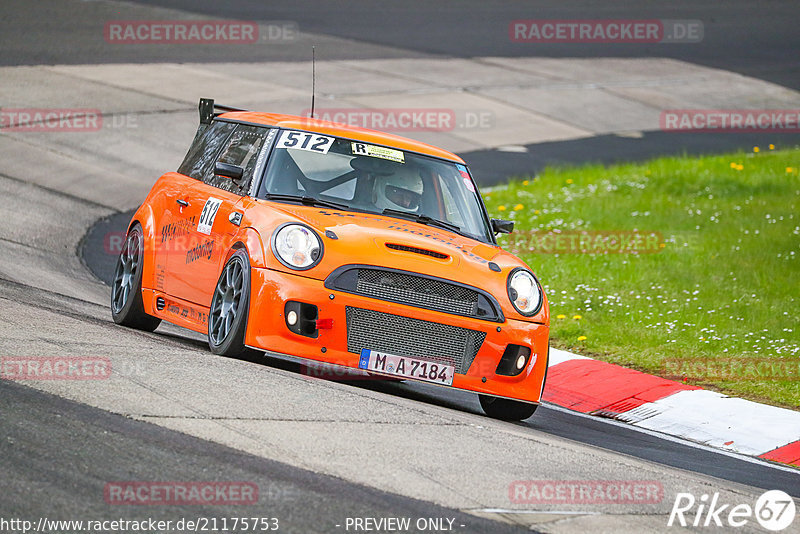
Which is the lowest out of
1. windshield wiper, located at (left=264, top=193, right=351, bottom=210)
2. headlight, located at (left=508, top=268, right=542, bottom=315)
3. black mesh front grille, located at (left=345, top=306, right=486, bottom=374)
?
black mesh front grille, located at (left=345, top=306, right=486, bottom=374)

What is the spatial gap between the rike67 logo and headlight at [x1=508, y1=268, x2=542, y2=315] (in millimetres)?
1903

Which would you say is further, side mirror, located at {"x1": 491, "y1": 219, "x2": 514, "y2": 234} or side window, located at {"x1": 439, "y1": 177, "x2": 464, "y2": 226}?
side mirror, located at {"x1": 491, "y1": 219, "x2": 514, "y2": 234}

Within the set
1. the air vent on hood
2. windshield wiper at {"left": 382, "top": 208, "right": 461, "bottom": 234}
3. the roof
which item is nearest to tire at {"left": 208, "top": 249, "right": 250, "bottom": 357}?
the air vent on hood

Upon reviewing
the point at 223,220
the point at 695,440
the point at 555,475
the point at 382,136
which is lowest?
the point at 695,440

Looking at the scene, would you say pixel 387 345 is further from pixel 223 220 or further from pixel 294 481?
pixel 294 481

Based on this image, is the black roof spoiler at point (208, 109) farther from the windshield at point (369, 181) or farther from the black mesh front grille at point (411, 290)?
the black mesh front grille at point (411, 290)

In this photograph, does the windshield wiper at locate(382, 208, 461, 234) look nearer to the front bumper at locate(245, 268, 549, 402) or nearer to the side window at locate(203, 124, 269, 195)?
the side window at locate(203, 124, 269, 195)

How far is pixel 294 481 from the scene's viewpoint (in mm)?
5172

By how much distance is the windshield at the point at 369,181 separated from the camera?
323 inches

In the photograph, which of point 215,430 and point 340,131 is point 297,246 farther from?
point 215,430

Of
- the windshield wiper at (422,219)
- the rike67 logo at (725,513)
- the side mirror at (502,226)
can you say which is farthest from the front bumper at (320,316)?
the rike67 logo at (725,513)

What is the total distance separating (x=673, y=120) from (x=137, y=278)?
1892cm

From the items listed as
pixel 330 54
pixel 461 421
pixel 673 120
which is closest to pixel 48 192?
pixel 461 421

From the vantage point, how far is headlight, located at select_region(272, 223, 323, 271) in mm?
7277
